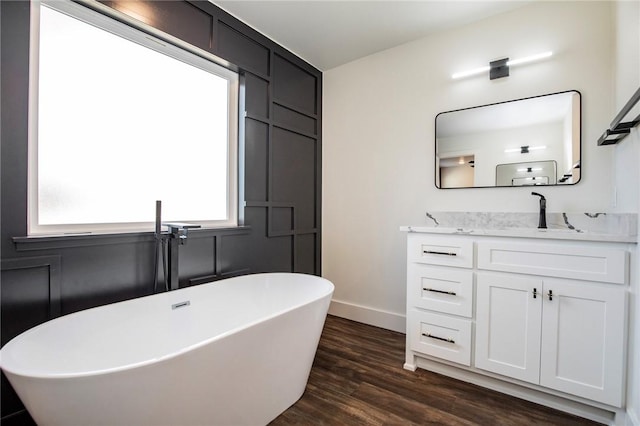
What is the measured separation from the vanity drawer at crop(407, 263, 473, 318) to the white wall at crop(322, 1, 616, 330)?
67 centimetres

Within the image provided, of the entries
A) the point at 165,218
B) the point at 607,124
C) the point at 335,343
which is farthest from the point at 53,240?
the point at 607,124

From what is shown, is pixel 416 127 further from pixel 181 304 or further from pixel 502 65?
pixel 181 304

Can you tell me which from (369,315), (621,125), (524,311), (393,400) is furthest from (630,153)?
(369,315)

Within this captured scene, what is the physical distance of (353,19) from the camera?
7.77ft

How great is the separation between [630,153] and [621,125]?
0.60 feet

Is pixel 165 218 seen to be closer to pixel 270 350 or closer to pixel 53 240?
pixel 53 240

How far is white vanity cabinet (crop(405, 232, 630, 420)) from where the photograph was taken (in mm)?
1491

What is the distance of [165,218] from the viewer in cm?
211

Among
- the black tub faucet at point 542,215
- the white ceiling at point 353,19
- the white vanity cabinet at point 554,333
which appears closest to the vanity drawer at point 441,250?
the white vanity cabinet at point 554,333

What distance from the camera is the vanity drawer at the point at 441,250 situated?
6.22ft

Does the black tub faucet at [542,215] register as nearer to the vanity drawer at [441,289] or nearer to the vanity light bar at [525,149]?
the vanity light bar at [525,149]

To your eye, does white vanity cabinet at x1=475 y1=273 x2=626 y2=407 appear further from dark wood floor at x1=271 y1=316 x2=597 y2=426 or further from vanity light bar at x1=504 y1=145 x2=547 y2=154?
vanity light bar at x1=504 y1=145 x2=547 y2=154

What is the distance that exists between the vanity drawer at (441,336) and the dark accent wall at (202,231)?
1.33 metres

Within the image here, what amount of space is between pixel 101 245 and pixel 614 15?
Result: 346cm
